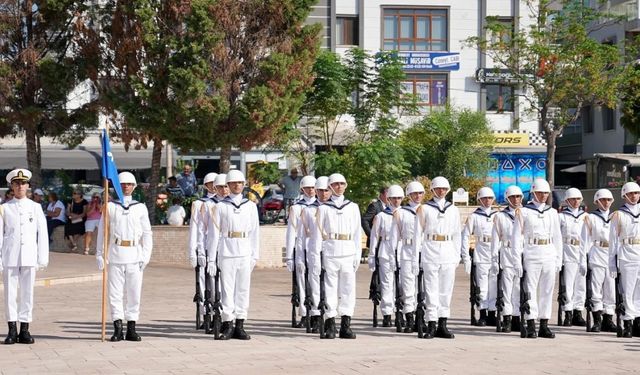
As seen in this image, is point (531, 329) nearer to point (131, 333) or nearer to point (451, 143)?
point (131, 333)

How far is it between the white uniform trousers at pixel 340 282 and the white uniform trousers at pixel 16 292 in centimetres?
379

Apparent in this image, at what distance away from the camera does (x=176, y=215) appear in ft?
107

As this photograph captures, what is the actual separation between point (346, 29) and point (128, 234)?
4079cm

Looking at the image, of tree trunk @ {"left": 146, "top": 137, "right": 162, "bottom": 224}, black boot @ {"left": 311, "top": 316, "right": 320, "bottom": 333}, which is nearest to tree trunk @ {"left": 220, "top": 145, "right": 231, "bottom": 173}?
tree trunk @ {"left": 146, "top": 137, "right": 162, "bottom": 224}

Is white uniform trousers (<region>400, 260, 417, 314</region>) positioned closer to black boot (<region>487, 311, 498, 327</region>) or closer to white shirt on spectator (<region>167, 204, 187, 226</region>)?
black boot (<region>487, 311, 498, 327</region>)

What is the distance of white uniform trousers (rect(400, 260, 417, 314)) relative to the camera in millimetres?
18219

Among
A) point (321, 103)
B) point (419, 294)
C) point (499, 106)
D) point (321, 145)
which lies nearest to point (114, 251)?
point (419, 294)

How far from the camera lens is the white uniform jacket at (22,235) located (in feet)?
54.3

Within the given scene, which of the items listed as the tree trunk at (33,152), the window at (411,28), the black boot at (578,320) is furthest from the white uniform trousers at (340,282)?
the window at (411,28)

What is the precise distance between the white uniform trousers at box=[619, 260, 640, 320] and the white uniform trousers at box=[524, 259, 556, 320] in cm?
104

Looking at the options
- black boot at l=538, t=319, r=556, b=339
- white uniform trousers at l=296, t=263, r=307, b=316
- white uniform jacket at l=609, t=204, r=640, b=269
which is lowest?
black boot at l=538, t=319, r=556, b=339

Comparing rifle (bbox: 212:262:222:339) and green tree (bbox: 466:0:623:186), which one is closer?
rifle (bbox: 212:262:222:339)

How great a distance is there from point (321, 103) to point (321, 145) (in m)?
3.46

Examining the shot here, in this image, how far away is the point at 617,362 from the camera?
1464cm
